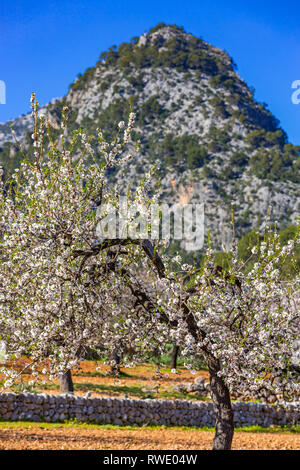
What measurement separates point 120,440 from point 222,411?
14.9 ft

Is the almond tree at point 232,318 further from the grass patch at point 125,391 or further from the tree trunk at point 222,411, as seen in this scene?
the grass patch at point 125,391

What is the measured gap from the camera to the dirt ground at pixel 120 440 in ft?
39.6

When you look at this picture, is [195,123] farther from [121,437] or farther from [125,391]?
[121,437]

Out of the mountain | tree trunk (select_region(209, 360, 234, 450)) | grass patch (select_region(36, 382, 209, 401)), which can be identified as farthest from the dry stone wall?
the mountain

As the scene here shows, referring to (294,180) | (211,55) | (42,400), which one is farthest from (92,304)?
(211,55)

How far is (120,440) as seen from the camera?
13242 mm

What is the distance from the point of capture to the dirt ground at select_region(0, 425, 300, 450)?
1206cm

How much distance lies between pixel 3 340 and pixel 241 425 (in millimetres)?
13405

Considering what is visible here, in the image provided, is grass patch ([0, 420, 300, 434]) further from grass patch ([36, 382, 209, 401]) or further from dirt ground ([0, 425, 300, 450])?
grass patch ([36, 382, 209, 401])

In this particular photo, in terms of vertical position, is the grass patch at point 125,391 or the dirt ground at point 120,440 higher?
the dirt ground at point 120,440

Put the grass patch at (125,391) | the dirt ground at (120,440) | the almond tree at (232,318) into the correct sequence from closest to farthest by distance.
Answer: the almond tree at (232,318) → the dirt ground at (120,440) → the grass patch at (125,391)

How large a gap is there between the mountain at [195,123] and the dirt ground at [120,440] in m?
48.3

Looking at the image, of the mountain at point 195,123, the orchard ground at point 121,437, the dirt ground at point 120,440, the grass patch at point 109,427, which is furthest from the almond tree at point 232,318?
the mountain at point 195,123

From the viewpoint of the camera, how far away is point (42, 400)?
1595 centimetres
